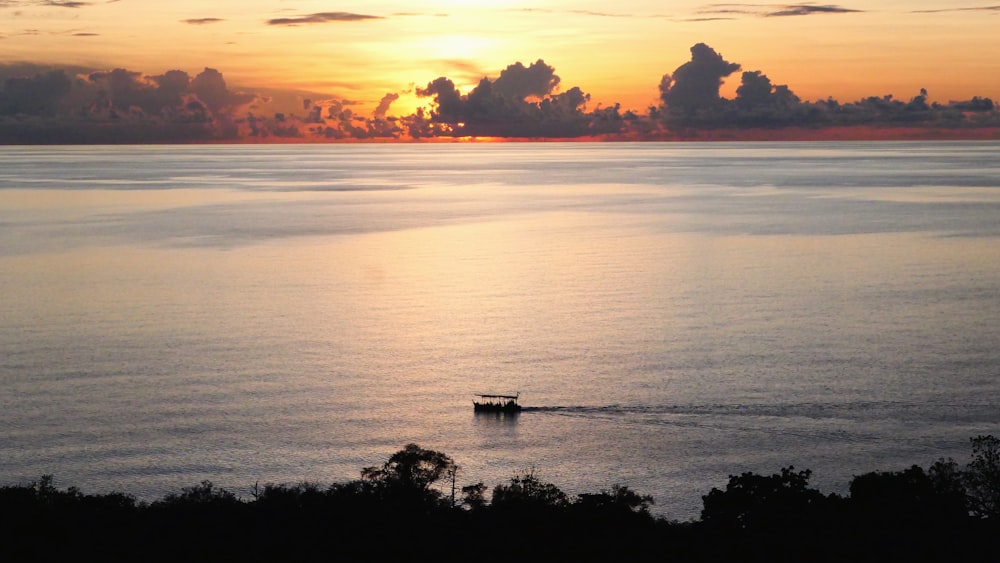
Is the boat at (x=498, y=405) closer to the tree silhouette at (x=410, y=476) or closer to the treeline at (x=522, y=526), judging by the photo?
the tree silhouette at (x=410, y=476)

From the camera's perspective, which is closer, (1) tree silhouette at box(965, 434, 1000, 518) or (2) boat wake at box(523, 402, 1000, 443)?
(1) tree silhouette at box(965, 434, 1000, 518)

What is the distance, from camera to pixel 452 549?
36.3 metres

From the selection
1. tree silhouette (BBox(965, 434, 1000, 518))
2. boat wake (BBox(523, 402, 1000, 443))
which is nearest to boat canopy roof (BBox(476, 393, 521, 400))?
boat wake (BBox(523, 402, 1000, 443))

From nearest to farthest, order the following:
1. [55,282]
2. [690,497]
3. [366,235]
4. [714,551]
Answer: [714,551] → [690,497] → [55,282] → [366,235]

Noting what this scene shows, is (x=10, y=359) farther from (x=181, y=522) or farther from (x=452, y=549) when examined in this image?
(x=452, y=549)

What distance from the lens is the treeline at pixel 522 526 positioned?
3550 centimetres

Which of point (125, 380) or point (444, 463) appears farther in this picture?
point (125, 380)

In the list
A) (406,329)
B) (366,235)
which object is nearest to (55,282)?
(406,329)

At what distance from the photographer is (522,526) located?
124 feet

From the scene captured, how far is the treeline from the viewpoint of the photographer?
3550 centimetres

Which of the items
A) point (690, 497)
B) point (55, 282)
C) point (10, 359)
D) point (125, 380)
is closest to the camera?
point (690, 497)

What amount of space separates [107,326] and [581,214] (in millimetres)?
113987

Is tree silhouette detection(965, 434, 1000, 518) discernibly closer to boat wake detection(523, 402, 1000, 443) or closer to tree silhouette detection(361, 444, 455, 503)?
boat wake detection(523, 402, 1000, 443)

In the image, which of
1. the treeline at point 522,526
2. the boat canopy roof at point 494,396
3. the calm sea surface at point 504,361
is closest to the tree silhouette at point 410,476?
the treeline at point 522,526
